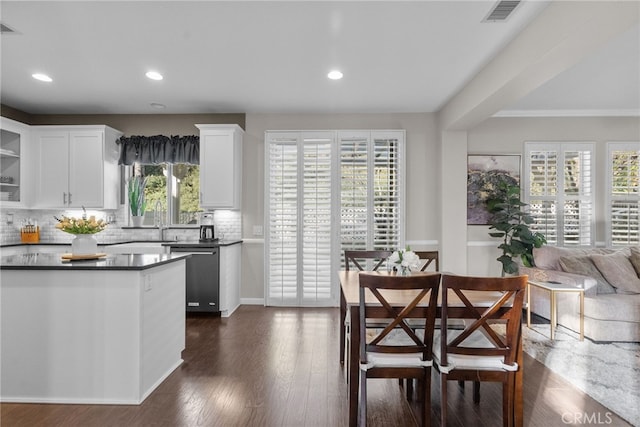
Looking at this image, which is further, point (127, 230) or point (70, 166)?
point (127, 230)

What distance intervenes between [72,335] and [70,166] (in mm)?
3420

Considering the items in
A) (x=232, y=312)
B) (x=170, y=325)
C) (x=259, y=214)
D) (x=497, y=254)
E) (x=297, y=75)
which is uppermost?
(x=297, y=75)

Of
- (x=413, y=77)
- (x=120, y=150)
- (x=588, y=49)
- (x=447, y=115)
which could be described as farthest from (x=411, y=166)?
(x=120, y=150)

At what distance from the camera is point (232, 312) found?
202 inches

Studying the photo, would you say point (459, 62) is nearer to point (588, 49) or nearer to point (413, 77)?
point (413, 77)

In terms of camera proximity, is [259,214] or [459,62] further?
[259,214]

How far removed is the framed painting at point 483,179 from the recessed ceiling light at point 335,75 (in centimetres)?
254

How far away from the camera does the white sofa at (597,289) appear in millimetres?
3848

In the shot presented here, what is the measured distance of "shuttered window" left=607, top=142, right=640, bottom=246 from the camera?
5410mm

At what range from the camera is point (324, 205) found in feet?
17.9

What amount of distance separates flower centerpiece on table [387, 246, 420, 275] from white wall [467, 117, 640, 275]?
312cm

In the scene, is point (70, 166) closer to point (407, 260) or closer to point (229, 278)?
point (229, 278)

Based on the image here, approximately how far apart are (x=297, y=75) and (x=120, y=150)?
10.2ft

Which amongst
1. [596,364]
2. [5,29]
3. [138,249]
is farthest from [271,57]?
[596,364]
